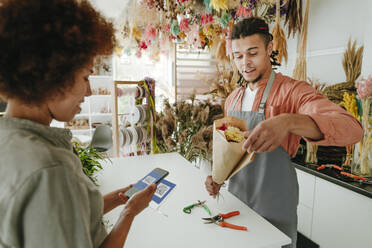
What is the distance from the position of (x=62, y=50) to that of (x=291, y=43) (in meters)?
3.26

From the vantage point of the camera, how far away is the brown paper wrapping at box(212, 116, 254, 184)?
1.08 m

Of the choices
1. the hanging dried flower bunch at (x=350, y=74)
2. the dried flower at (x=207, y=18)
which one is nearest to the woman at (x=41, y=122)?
the dried flower at (x=207, y=18)

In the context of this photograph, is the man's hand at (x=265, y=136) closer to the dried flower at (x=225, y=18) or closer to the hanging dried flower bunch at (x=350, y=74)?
the dried flower at (x=225, y=18)

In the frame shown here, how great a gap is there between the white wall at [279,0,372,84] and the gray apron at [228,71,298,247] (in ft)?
5.45

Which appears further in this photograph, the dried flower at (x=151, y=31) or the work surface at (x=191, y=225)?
the dried flower at (x=151, y=31)

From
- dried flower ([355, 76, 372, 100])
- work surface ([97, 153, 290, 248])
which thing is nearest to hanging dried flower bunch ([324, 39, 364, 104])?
dried flower ([355, 76, 372, 100])

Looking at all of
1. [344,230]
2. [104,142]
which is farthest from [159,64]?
[344,230]

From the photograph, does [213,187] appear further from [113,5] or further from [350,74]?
[113,5]

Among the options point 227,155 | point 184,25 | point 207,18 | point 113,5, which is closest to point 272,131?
point 227,155

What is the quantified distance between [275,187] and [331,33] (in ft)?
7.17

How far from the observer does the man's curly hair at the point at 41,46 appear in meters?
0.47

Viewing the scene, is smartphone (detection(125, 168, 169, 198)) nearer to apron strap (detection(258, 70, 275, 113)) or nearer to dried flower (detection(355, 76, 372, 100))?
apron strap (detection(258, 70, 275, 113))

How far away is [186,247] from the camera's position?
3.00ft

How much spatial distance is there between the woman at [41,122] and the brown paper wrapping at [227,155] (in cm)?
66
